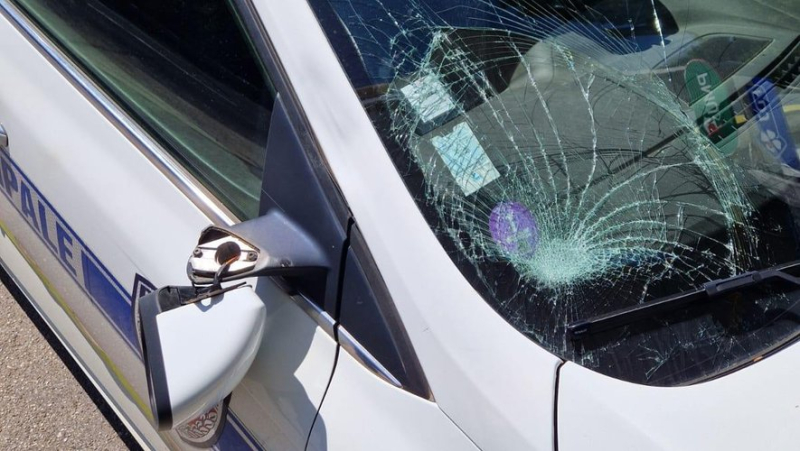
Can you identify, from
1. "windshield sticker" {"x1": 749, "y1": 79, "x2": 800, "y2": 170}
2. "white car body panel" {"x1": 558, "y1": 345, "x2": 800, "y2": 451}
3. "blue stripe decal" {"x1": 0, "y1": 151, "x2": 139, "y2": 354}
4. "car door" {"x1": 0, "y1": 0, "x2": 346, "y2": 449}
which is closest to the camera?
"white car body panel" {"x1": 558, "y1": 345, "x2": 800, "y2": 451}

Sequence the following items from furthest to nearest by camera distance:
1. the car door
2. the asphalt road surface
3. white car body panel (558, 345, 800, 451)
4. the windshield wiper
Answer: the asphalt road surface → the car door → the windshield wiper → white car body panel (558, 345, 800, 451)

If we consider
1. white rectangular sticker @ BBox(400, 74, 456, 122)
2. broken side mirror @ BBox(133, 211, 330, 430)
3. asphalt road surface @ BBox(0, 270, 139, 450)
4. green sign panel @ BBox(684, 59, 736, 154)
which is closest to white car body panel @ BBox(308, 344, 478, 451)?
broken side mirror @ BBox(133, 211, 330, 430)

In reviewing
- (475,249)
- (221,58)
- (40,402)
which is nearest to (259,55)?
(221,58)

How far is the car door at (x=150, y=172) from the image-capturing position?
1.34 m

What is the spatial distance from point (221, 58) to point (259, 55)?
0.41 feet

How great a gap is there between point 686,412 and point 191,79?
1055mm

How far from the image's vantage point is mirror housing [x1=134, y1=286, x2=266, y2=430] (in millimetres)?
1197

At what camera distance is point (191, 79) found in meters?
1.55

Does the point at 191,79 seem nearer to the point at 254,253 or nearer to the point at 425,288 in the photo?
the point at 254,253

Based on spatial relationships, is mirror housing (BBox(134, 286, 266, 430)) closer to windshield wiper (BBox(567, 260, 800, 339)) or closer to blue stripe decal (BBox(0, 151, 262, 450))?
blue stripe decal (BBox(0, 151, 262, 450))

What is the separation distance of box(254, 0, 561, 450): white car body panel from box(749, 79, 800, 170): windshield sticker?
62 centimetres

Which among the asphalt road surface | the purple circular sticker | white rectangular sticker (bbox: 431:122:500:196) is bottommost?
the asphalt road surface

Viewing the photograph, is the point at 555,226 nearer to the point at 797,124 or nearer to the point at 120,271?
the point at 797,124

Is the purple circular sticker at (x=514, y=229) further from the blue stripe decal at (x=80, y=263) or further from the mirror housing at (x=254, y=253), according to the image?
the blue stripe decal at (x=80, y=263)
